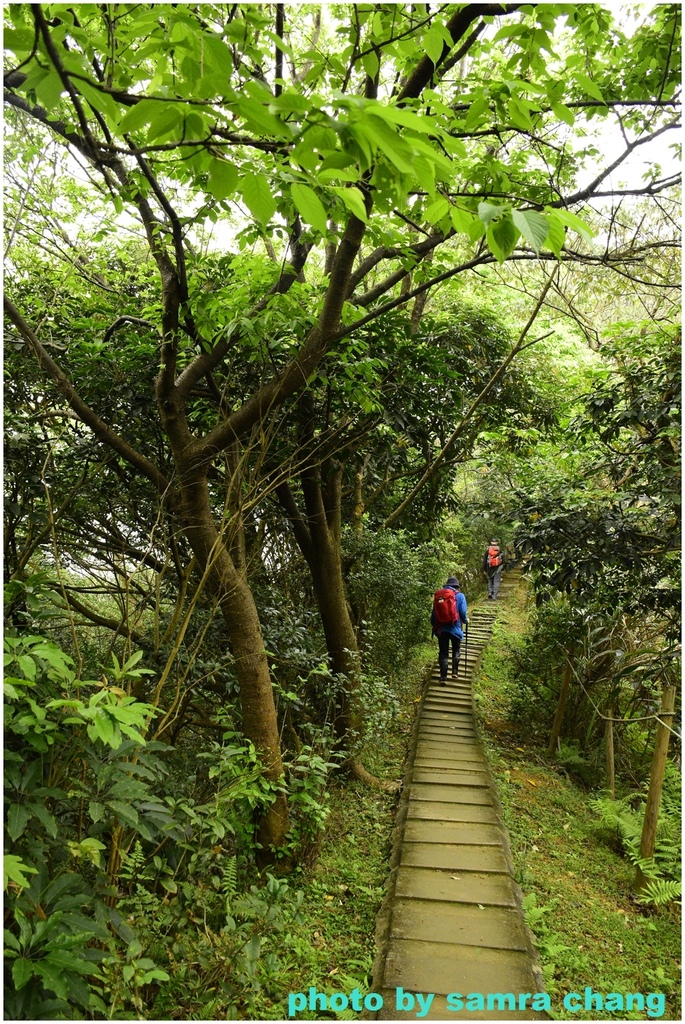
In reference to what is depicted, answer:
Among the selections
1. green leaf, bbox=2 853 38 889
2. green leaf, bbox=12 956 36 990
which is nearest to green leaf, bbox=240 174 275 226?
green leaf, bbox=2 853 38 889

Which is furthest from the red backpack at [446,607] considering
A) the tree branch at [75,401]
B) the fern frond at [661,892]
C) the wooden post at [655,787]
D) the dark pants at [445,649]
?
the tree branch at [75,401]

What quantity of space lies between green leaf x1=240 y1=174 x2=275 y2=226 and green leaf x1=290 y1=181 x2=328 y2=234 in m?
0.09

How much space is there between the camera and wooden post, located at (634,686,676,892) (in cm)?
461

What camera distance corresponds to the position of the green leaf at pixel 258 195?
1.33m

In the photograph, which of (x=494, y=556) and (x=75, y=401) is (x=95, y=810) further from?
(x=494, y=556)

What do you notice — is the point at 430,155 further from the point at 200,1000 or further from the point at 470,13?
the point at 200,1000

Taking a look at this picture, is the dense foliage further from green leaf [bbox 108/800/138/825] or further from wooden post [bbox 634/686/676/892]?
wooden post [bbox 634/686/676/892]

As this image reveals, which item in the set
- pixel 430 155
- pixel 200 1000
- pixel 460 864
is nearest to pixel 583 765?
pixel 460 864

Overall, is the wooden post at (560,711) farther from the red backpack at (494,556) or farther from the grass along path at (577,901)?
the red backpack at (494,556)

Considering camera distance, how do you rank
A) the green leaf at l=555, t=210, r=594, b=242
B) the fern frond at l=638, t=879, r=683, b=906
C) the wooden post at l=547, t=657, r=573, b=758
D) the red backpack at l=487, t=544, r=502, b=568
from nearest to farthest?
1. the green leaf at l=555, t=210, r=594, b=242
2. the fern frond at l=638, t=879, r=683, b=906
3. the wooden post at l=547, t=657, r=573, b=758
4. the red backpack at l=487, t=544, r=502, b=568

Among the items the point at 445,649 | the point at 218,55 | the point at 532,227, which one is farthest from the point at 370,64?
the point at 445,649

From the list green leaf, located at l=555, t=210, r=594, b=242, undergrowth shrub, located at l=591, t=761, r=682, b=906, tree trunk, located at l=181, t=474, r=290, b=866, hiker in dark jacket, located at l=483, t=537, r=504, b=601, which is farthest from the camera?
hiker in dark jacket, located at l=483, t=537, r=504, b=601

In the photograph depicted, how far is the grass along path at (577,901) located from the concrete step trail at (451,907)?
26 centimetres

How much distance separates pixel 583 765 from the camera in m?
6.96
